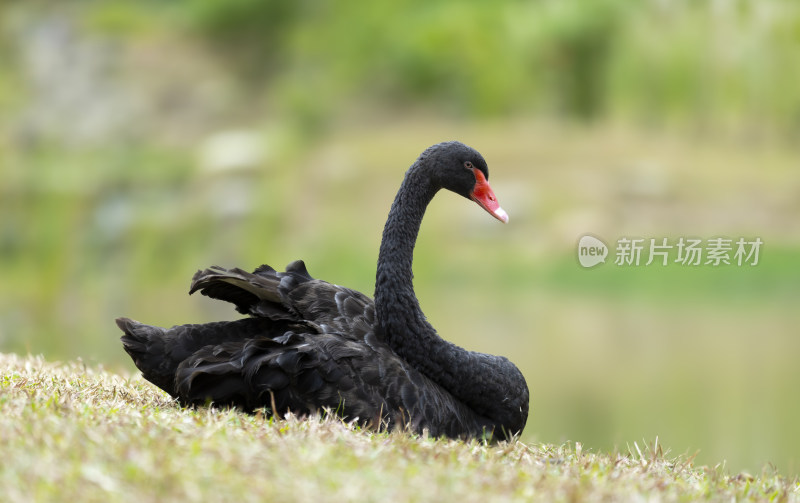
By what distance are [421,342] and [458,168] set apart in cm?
71

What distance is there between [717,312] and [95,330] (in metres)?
10.3

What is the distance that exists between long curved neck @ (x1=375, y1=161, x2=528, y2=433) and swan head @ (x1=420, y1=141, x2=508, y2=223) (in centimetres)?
6

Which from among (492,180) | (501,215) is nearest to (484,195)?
(501,215)

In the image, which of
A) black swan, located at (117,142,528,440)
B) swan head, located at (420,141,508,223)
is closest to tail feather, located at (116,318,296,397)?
black swan, located at (117,142,528,440)

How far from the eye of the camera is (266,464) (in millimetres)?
Answer: 2305

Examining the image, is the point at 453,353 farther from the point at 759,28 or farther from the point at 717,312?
the point at 759,28

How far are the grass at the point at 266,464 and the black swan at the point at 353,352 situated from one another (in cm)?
14

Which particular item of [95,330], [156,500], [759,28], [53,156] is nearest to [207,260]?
[95,330]

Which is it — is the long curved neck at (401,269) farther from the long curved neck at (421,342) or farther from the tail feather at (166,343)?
the tail feather at (166,343)

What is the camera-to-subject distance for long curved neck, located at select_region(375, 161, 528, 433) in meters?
3.51

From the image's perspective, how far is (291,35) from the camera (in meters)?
29.3

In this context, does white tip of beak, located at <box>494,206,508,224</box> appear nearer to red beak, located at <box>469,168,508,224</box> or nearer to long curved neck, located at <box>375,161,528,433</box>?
red beak, located at <box>469,168,508,224</box>


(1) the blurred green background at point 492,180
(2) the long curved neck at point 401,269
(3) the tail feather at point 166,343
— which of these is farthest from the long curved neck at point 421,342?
(1) the blurred green background at point 492,180

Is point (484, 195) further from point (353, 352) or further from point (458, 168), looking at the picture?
point (353, 352)
